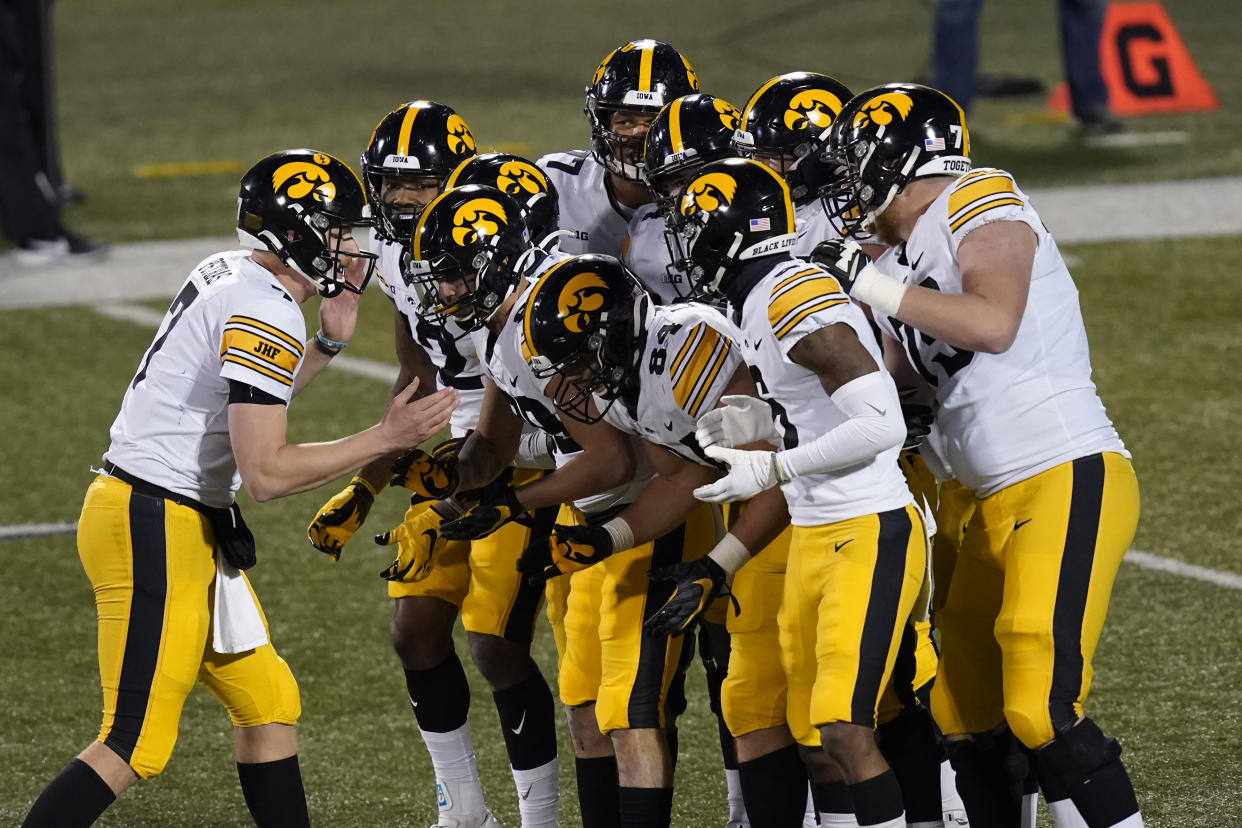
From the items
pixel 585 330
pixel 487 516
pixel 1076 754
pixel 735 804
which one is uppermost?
pixel 585 330

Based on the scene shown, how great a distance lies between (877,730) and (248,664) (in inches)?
62.9

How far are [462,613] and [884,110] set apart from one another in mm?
1899

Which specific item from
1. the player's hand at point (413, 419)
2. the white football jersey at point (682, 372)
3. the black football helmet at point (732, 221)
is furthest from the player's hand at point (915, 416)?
the player's hand at point (413, 419)

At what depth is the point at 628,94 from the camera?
17.2ft

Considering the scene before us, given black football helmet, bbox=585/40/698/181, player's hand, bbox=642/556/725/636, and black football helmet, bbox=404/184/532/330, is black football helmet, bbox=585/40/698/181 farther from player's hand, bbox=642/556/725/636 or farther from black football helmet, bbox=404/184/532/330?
player's hand, bbox=642/556/725/636

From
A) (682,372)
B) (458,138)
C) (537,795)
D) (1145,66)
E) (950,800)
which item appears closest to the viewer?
(682,372)

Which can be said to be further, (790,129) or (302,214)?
(790,129)

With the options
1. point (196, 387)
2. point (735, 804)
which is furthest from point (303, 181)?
point (735, 804)

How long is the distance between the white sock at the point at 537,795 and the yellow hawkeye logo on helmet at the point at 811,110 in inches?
75.0

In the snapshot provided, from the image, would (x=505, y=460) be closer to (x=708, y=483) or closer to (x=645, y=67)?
(x=708, y=483)

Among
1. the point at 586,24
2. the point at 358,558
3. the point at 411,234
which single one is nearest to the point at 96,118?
the point at 586,24

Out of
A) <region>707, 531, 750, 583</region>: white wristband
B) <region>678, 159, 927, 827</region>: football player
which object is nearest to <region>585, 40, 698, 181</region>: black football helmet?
<region>678, 159, 927, 827</region>: football player

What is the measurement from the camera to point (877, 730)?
4.46m

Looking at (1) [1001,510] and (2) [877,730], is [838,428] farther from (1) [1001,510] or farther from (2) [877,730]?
(2) [877,730]
